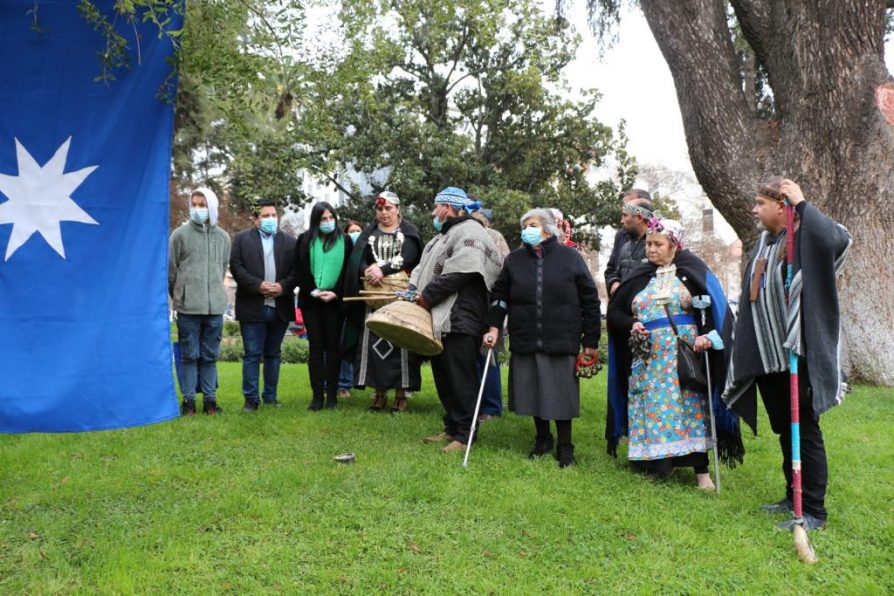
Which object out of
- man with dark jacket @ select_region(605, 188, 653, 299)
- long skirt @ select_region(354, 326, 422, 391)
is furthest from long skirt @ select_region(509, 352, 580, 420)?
long skirt @ select_region(354, 326, 422, 391)

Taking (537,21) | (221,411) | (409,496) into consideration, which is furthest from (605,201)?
(409,496)

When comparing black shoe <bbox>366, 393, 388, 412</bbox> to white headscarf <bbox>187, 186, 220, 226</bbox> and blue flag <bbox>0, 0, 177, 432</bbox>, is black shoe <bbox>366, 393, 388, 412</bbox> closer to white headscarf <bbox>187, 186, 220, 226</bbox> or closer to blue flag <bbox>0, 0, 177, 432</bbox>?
white headscarf <bbox>187, 186, 220, 226</bbox>

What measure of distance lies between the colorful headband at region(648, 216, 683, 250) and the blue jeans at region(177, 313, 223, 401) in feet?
14.4

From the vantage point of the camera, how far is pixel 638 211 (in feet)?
20.0

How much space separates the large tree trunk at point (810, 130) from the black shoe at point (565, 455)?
5.44 metres

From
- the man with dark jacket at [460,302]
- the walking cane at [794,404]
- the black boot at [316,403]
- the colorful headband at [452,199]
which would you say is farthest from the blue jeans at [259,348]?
the walking cane at [794,404]

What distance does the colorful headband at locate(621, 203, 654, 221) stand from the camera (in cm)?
602

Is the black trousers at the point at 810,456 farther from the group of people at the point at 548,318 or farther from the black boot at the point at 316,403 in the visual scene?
the black boot at the point at 316,403

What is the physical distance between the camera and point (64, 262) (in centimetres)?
391

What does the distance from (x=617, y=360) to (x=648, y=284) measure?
759mm

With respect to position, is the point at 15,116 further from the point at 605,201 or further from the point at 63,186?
the point at 605,201

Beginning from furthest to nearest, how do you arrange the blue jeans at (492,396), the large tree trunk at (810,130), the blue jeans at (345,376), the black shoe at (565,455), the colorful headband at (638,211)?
the large tree trunk at (810,130) → the blue jeans at (345,376) → the blue jeans at (492,396) → the colorful headband at (638,211) → the black shoe at (565,455)

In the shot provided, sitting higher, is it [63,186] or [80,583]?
[63,186]

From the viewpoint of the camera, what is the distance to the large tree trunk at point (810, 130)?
8992 mm
